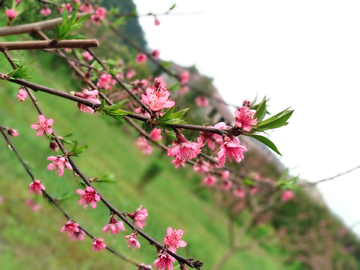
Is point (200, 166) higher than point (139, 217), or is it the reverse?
point (200, 166)

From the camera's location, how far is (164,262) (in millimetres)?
882

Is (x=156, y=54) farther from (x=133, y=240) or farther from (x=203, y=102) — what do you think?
(x=133, y=240)

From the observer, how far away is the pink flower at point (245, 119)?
752 mm

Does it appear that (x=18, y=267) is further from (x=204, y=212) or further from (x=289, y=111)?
(x=204, y=212)

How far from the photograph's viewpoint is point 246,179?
1.90 m

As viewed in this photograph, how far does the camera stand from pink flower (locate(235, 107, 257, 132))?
752 mm

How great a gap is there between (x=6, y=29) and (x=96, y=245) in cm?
85

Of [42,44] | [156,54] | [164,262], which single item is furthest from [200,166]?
[156,54]

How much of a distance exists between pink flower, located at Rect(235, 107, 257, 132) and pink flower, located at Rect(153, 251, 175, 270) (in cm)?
46

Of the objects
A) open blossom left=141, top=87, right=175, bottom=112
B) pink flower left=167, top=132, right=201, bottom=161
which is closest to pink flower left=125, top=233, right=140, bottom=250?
pink flower left=167, top=132, right=201, bottom=161

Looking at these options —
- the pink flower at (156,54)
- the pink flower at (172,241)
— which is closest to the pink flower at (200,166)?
the pink flower at (172,241)

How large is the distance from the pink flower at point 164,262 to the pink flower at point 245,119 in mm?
462

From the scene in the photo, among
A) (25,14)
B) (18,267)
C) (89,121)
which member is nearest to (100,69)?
(25,14)

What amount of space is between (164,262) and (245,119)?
1.68 ft
